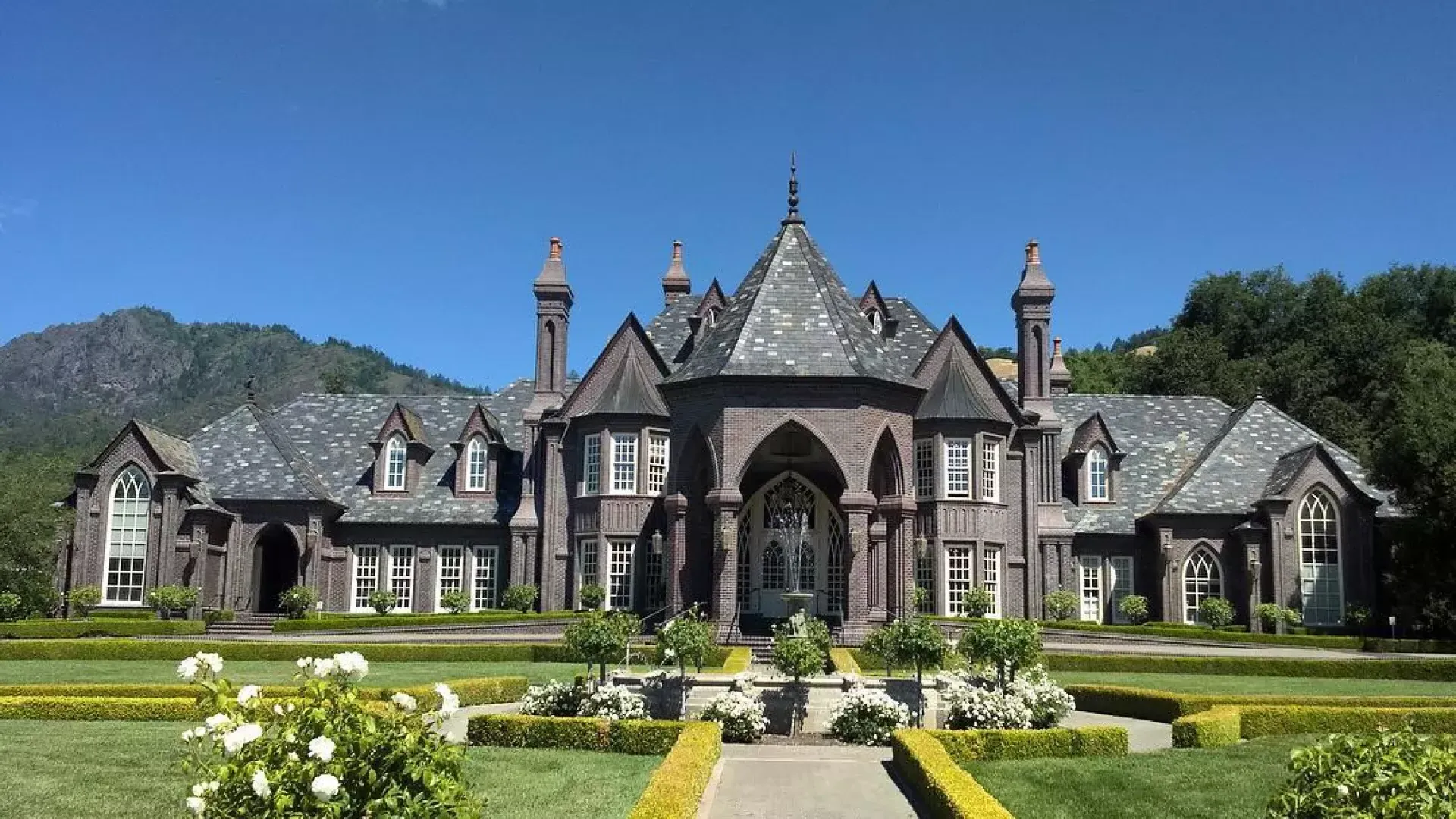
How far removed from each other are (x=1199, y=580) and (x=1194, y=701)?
22594 mm

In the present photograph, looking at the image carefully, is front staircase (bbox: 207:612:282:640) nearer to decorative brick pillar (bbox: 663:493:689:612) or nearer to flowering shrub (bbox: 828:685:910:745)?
decorative brick pillar (bbox: 663:493:689:612)

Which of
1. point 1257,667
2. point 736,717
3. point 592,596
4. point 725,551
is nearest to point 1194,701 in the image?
point 736,717

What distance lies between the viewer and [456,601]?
41.2 metres

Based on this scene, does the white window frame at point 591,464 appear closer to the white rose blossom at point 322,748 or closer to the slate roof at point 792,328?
the slate roof at point 792,328

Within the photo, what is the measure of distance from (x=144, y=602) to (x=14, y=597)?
3648 millimetres

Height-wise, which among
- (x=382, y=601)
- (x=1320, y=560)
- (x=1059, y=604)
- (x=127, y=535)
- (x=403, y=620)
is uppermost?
(x=127, y=535)

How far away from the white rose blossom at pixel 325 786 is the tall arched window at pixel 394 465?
38510 mm

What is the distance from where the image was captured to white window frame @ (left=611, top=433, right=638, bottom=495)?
125ft

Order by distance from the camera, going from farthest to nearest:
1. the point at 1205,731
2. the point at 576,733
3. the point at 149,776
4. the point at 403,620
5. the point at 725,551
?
the point at 403,620 → the point at 725,551 → the point at 1205,731 → the point at 576,733 → the point at 149,776

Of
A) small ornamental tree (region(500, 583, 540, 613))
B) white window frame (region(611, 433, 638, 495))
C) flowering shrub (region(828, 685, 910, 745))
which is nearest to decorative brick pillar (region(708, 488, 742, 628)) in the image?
white window frame (region(611, 433, 638, 495))

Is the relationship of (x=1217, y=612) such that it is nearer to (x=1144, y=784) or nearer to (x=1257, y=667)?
(x=1257, y=667)

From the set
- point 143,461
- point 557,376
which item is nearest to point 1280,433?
point 557,376

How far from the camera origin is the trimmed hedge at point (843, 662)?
79.5ft

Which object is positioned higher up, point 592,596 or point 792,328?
point 792,328
